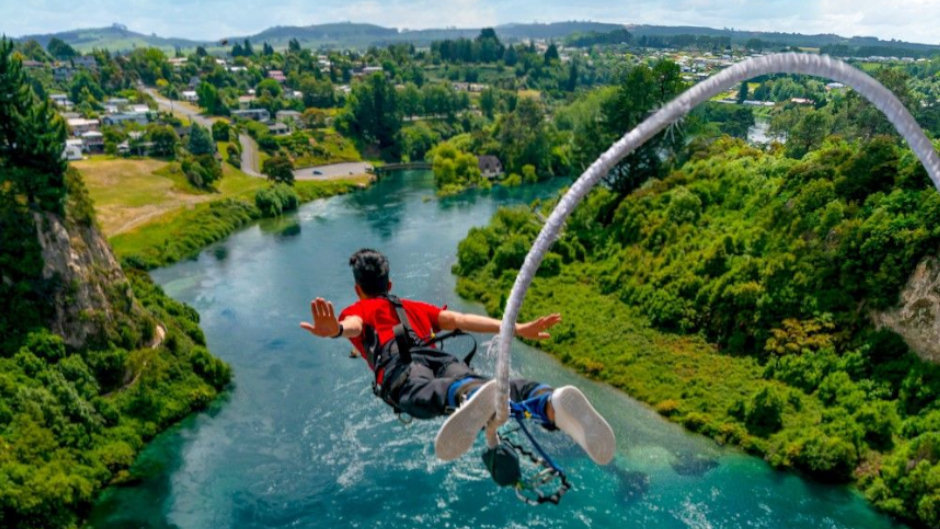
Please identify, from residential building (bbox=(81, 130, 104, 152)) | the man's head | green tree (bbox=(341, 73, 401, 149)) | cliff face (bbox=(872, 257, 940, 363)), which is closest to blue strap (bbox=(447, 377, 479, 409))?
the man's head

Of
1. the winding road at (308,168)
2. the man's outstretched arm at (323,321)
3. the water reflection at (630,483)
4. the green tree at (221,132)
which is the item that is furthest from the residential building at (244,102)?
the man's outstretched arm at (323,321)

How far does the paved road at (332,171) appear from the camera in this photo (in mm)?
66312

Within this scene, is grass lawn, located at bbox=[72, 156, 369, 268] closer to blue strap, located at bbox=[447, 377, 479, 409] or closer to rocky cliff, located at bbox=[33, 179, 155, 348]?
rocky cliff, located at bbox=[33, 179, 155, 348]

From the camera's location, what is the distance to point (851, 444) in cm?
1930

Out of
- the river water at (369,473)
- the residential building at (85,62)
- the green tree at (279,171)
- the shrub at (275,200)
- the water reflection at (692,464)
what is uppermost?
the residential building at (85,62)

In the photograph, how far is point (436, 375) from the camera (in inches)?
264

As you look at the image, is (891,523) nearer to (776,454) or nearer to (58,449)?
(776,454)

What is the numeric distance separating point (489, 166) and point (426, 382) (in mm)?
60775

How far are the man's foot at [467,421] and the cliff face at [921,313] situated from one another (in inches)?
832

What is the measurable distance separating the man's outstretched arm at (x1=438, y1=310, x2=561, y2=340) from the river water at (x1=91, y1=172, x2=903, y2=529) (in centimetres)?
1230

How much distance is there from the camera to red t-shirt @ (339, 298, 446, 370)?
22.7 ft

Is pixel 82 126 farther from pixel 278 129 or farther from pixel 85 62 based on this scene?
pixel 85 62

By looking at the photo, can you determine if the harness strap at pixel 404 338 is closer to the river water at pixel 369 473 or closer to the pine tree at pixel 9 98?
the river water at pixel 369 473

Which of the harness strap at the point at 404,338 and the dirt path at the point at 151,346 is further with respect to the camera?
the dirt path at the point at 151,346
